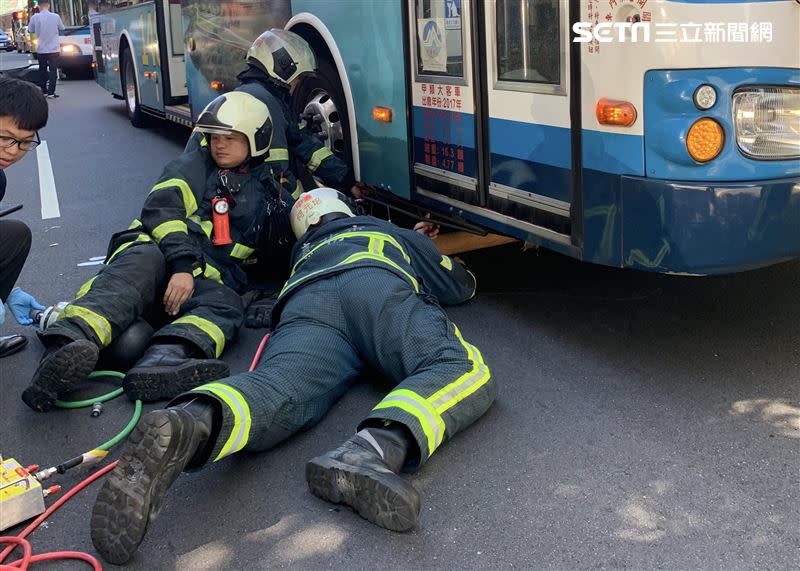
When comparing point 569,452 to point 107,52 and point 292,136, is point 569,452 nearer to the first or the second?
point 292,136

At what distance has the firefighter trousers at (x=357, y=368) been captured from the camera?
3188 mm

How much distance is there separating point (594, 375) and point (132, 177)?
22.1 feet

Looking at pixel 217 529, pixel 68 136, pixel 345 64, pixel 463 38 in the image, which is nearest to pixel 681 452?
pixel 217 529

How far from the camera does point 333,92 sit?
6.30 metres

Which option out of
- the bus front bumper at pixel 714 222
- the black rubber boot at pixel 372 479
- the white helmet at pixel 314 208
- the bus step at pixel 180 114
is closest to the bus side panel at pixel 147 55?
the bus step at pixel 180 114

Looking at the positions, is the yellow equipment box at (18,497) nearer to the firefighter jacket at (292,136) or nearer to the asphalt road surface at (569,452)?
the asphalt road surface at (569,452)

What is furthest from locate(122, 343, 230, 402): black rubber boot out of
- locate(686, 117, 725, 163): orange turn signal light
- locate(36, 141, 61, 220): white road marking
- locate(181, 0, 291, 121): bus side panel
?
locate(36, 141, 61, 220): white road marking

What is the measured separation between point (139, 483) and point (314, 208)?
2.35m

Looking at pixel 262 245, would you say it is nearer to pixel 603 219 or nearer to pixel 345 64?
pixel 345 64

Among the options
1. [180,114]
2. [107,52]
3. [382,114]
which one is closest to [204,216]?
[382,114]

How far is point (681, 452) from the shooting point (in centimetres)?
337

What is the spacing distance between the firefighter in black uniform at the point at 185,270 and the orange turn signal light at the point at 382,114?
0.69 m

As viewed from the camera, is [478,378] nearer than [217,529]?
No

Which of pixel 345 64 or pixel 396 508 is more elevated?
pixel 345 64
